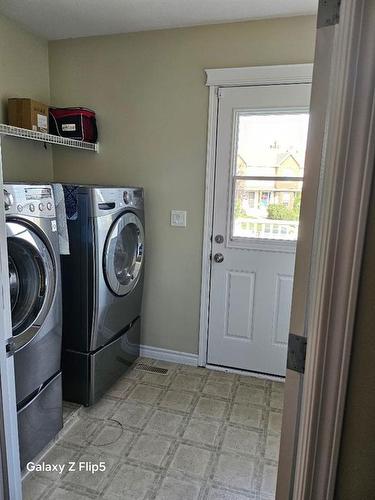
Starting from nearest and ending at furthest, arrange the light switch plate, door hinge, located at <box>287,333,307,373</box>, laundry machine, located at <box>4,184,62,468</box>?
1. door hinge, located at <box>287,333,307,373</box>
2. laundry machine, located at <box>4,184,62,468</box>
3. the light switch plate

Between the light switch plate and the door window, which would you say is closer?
the door window

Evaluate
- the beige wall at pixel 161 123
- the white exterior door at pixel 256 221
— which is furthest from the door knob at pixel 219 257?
the beige wall at pixel 161 123

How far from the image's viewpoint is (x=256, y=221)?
2521 mm

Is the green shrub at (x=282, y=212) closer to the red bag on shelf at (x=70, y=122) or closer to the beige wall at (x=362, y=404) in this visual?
the red bag on shelf at (x=70, y=122)

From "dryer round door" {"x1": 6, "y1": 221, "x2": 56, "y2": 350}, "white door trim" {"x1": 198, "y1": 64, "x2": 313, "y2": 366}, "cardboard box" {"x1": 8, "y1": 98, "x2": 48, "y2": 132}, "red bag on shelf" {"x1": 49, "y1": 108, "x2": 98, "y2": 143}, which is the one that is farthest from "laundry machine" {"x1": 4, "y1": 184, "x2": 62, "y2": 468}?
"white door trim" {"x1": 198, "y1": 64, "x2": 313, "y2": 366}

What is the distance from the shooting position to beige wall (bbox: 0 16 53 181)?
240 cm

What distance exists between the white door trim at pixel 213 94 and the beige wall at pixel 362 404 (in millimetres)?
1907

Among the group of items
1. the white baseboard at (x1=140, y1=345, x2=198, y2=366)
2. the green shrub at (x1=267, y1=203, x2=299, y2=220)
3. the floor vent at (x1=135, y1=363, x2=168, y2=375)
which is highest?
the green shrub at (x1=267, y1=203, x2=299, y2=220)

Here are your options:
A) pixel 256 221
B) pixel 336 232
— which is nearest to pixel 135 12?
pixel 256 221

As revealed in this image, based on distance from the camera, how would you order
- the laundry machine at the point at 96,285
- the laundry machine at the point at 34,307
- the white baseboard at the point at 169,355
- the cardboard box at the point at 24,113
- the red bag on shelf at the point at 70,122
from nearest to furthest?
1. the laundry machine at the point at 34,307
2. the laundry machine at the point at 96,285
3. the cardboard box at the point at 24,113
4. the red bag on shelf at the point at 70,122
5. the white baseboard at the point at 169,355

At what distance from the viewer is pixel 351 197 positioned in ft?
2.28

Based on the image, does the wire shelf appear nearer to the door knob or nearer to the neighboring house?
the neighboring house

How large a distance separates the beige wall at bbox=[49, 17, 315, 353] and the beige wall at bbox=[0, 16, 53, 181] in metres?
0.10

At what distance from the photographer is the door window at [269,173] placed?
2383 mm
